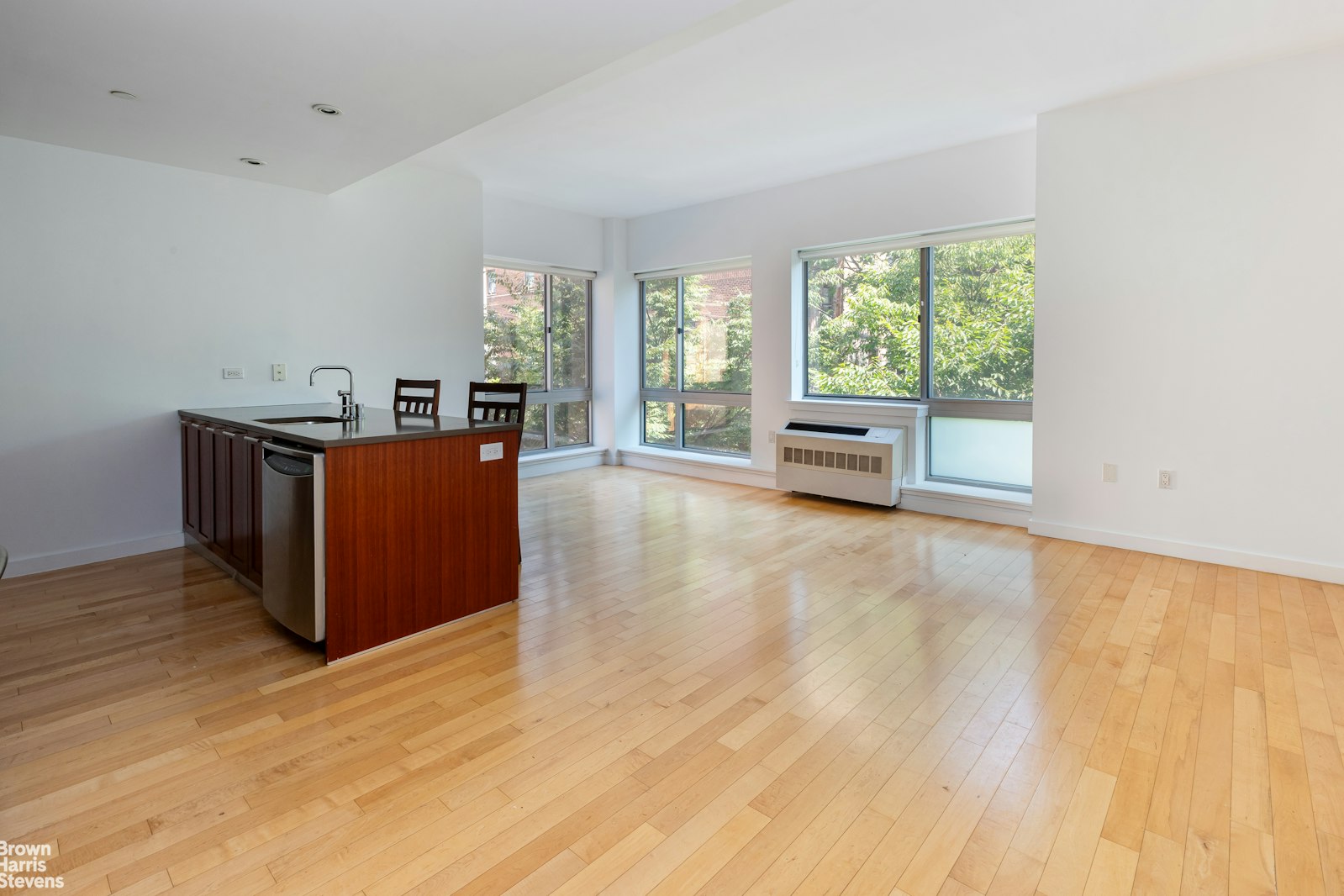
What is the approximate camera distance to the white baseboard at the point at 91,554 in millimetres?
3691

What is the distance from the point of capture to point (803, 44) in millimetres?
3236

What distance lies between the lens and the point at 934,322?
5219 mm

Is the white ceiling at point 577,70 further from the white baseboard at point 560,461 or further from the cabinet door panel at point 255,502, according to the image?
the white baseboard at point 560,461

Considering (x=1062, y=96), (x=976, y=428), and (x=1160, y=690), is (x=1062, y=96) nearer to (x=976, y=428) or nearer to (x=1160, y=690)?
(x=976, y=428)

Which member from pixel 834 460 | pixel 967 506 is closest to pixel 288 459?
pixel 834 460

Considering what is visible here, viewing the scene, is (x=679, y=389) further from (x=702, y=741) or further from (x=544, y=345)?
(x=702, y=741)

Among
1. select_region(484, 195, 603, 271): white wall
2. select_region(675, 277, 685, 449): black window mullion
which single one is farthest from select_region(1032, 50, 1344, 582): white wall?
select_region(484, 195, 603, 271): white wall

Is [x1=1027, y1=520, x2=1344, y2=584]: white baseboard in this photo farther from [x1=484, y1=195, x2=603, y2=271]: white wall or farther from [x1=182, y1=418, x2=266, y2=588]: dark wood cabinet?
[x1=484, y1=195, x2=603, y2=271]: white wall

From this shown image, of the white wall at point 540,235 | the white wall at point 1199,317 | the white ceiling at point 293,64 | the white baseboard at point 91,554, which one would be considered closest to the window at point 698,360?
the white wall at point 540,235

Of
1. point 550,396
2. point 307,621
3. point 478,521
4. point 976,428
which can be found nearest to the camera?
point 307,621

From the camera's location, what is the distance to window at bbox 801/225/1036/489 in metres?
4.82

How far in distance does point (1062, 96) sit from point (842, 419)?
8.55ft

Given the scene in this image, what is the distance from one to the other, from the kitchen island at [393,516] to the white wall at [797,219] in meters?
3.46

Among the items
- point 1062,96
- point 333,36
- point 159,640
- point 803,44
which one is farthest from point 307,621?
point 1062,96
